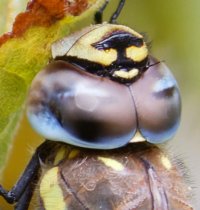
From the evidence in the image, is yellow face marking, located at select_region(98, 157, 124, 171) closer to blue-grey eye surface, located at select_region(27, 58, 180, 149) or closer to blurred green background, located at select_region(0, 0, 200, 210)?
blue-grey eye surface, located at select_region(27, 58, 180, 149)

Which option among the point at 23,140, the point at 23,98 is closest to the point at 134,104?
the point at 23,98

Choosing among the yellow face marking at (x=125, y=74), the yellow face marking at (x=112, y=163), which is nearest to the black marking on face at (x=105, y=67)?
the yellow face marking at (x=125, y=74)

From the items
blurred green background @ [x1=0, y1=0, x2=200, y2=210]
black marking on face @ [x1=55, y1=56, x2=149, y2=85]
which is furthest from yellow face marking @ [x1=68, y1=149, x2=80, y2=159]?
blurred green background @ [x1=0, y1=0, x2=200, y2=210]

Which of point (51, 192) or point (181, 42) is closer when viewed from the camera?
point (51, 192)

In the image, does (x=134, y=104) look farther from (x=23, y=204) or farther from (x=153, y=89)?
(x=23, y=204)

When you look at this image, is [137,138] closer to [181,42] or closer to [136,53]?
[136,53]

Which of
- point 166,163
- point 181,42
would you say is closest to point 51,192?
point 166,163

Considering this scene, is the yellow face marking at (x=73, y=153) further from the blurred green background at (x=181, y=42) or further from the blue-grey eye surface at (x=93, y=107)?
the blurred green background at (x=181, y=42)
